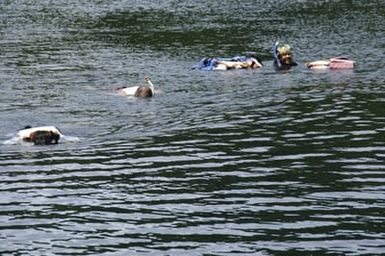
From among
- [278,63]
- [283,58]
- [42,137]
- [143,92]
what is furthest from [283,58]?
[42,137]

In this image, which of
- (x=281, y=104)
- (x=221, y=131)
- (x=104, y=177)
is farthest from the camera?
(x=281, y=104)

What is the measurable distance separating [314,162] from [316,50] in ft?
96.6

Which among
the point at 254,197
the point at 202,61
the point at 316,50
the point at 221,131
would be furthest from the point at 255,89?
the point at 254,197

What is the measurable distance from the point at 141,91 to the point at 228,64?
31.7ft

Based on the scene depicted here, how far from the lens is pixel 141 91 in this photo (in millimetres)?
38062

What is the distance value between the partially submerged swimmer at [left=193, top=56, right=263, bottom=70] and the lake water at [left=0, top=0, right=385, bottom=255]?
3.34ft

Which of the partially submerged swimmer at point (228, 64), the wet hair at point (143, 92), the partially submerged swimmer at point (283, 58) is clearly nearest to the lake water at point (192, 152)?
the wet hair at point (143, 92)

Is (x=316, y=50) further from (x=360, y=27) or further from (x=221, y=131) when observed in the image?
(x=221, y=131)

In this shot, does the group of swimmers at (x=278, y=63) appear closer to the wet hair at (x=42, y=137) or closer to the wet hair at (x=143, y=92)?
the wet hair at (x=143, y=92)

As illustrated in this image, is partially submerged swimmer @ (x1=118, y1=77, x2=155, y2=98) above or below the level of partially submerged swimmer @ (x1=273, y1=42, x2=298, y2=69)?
below

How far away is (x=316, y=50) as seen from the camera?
54125 millimetres

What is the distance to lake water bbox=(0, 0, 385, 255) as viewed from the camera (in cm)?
1902

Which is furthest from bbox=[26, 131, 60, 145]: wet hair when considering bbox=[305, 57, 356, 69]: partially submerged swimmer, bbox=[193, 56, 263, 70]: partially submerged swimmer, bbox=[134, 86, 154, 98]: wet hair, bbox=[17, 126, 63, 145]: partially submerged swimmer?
bbox=[305, 57, 356, 69]: partially submerged swimmer

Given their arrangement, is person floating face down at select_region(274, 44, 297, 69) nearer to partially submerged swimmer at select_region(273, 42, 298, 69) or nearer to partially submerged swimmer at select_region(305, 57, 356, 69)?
partially submerged swimmer at select_region(273, 42, 298, 69)
